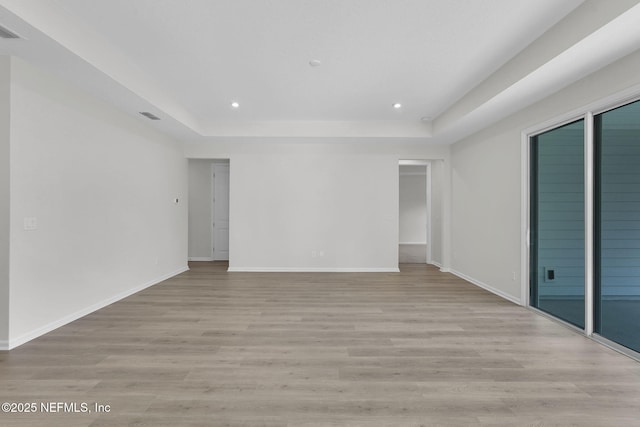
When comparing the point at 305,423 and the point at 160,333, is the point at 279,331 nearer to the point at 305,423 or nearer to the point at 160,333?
the point at 160,333

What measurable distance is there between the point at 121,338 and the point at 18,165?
1879 mm

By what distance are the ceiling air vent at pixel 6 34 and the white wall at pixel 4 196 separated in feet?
1.32

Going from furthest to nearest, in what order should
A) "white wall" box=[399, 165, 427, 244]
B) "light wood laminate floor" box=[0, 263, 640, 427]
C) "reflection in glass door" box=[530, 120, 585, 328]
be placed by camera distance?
"white wall" box=[399, 165, 427, 244] < "reflection in glass door" box=[530, 120, 585, 328] < "light wood laminate floor" box=[0, 263, 640, 427]

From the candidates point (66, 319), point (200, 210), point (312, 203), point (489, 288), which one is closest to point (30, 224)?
point (66, 319)

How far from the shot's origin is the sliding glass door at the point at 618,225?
9.25 feet

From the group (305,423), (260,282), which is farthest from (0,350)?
(260,282)

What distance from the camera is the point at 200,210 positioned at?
305 inches

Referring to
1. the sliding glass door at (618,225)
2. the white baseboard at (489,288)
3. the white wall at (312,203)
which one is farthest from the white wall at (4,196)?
the white baseboard at (489,288)

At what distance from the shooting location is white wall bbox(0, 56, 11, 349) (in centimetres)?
271

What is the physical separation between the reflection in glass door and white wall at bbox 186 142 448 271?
265 cm

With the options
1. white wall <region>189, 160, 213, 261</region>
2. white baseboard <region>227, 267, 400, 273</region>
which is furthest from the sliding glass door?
white wall <region>189, 160, 213, 261</region>

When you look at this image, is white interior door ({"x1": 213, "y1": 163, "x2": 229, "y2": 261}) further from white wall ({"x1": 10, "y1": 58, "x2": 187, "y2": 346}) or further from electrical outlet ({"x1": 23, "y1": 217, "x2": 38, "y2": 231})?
electrical outlet ({"x1": 23, "y1": 217, "x2": 38, "y2": 231})

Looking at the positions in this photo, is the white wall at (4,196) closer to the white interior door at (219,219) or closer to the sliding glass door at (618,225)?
the white interior door at (219,219)

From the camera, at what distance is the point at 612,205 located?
299 centimetres
